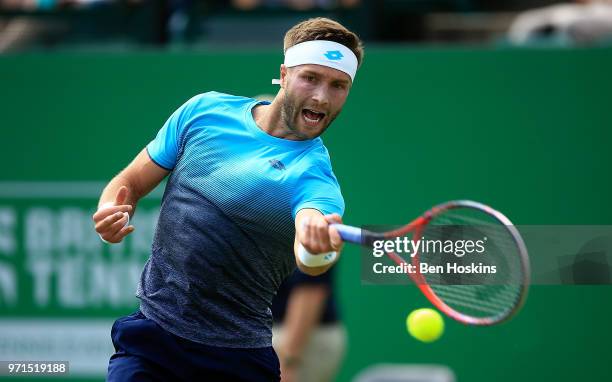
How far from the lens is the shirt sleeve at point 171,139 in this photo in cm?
402

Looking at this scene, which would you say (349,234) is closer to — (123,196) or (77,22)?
(123,196)

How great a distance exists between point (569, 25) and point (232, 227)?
163 inches

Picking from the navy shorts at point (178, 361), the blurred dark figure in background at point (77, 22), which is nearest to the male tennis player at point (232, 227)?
the navy shorts at point (178, 361)

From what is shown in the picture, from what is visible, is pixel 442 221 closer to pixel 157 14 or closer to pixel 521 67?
pixel 521 67

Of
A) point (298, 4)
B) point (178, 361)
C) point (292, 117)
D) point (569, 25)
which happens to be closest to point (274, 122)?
point (292, 117)

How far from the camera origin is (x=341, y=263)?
704 cm

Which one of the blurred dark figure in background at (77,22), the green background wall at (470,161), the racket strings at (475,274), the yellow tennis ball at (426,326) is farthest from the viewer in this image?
the blurred dark figure in background at (77,22)

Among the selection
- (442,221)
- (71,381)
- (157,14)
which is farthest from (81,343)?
(442,221)

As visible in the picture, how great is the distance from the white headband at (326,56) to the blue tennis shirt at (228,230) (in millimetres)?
268

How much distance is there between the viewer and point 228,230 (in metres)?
3.85

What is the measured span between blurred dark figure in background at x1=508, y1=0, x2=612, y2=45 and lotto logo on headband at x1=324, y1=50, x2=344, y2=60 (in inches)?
143

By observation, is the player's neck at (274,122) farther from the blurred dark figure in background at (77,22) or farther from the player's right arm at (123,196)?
the blurred dark figure in background at (77,22)

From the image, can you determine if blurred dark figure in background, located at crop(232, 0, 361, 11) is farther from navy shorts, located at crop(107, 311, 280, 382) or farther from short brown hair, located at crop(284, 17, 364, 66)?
navy shorts, located at crop(107, 311, 280, 382)

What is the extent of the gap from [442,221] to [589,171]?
2.46 m
